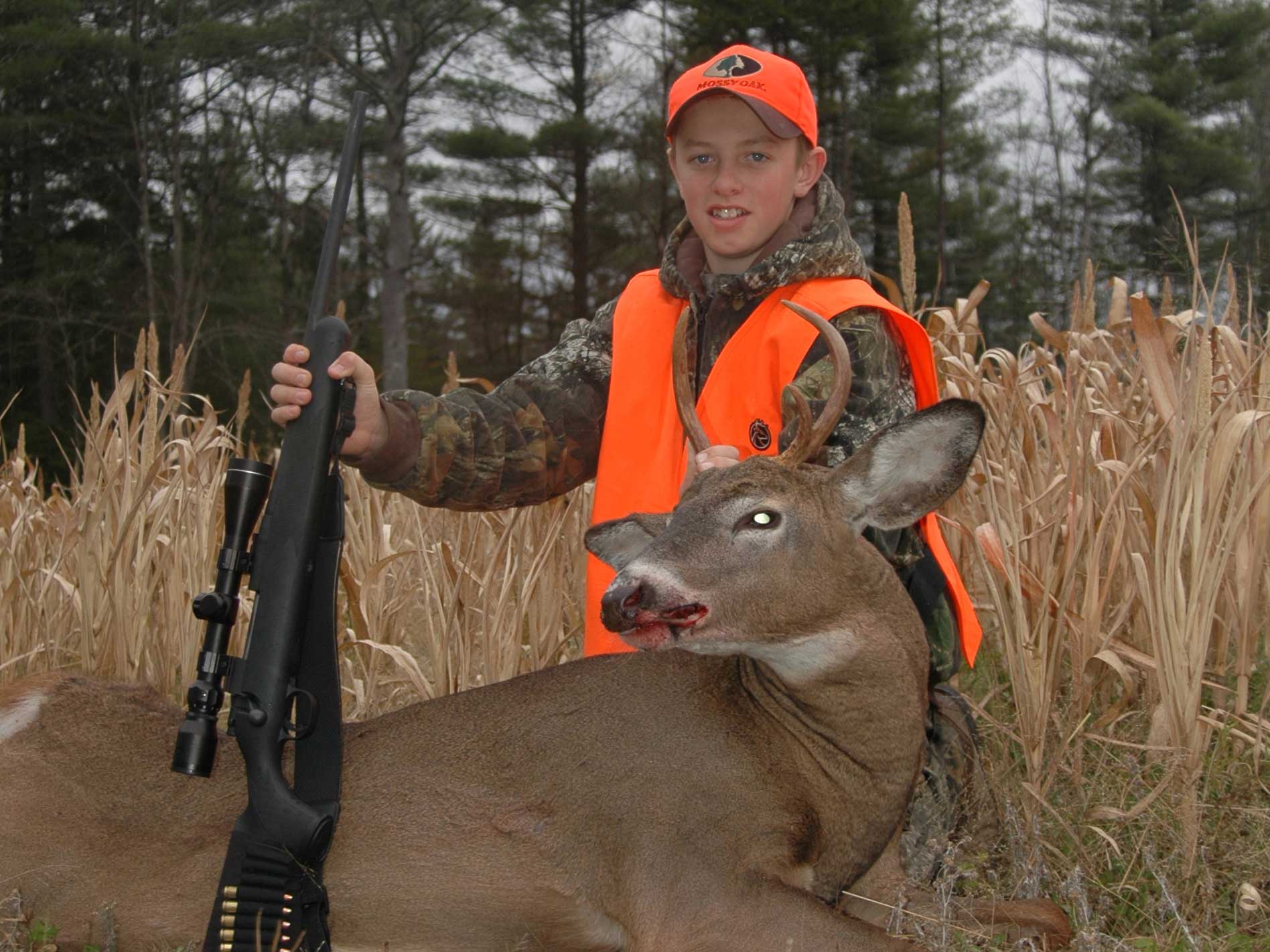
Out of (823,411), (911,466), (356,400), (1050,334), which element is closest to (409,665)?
(356,400)

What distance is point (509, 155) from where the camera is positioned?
2552 cm

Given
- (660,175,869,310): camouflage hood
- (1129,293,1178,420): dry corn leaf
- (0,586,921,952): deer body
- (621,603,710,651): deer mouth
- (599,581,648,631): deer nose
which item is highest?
(660,175,869,310): camouflage hood

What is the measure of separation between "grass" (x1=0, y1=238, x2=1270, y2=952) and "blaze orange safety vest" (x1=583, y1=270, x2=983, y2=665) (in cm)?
43

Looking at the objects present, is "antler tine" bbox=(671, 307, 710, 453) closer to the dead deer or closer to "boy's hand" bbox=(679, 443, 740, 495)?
"boy's hand" bbox=(679, 443, 740, 495)

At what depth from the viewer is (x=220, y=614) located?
9.41ft

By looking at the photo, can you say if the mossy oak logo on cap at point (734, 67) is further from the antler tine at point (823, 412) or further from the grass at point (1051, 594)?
the grass at point (1051, 594)

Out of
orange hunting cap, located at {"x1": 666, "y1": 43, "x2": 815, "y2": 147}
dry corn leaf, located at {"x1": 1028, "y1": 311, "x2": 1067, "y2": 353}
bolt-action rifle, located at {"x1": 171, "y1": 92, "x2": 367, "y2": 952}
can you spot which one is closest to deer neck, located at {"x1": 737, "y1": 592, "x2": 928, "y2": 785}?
bolt-action rifle, located at {"x1": 171, "y1": 92, "x2": 367, "y2": 952}

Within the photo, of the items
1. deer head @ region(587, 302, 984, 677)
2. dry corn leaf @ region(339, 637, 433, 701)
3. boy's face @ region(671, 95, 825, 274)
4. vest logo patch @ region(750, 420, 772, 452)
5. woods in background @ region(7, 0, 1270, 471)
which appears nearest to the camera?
deer head @ region(587, 302, 984, 677)

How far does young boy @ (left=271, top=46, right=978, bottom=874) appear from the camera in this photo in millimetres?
3527

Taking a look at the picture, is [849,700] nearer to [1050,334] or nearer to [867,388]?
[867,388]

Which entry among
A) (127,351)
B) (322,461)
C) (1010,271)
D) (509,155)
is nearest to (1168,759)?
(322,461)

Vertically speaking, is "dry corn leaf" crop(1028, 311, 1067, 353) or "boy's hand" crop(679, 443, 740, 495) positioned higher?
"dry corn leaf" crop(1028, 311, 1067, 353)

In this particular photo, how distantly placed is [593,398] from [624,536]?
3.08ft

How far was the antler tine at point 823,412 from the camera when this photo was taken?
9.54 feet
